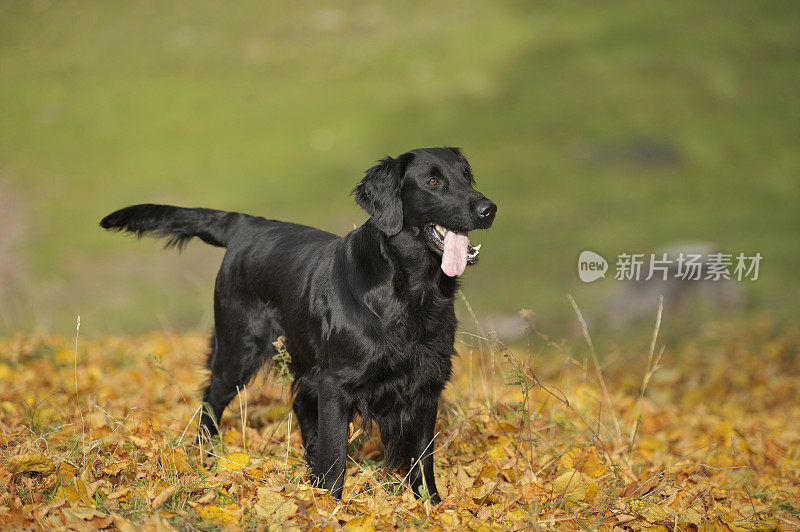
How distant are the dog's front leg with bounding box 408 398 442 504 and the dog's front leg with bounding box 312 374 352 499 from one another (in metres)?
0.41

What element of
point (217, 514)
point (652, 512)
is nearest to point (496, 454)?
point (652, 512)

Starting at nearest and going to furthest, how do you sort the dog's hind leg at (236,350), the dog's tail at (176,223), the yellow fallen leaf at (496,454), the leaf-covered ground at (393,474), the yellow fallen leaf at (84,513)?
the yellow fallen leaf at (84,513)
the leaf-covered ground at (393,474)
the yellow fallen leaf at (496,454)
the dog's hind leg at (236,350)
the dog's tail at (176,223)

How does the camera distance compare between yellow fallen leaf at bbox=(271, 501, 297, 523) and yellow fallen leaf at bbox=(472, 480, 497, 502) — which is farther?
yellow fallen leaf at bbox=(472, 480, 497, 502)

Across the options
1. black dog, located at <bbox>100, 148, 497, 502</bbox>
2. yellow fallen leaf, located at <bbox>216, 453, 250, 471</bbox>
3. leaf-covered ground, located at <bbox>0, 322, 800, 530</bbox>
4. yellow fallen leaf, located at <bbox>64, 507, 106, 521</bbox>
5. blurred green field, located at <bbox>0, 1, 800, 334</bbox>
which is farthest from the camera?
blurred green field, located at <bbox>0, 1, 800, 334</bbox>

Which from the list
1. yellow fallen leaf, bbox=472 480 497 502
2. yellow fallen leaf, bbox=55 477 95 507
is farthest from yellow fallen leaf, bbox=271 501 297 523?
yellow fallen leaf, bbox=472 480 497 502

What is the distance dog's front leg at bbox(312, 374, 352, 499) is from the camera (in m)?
3.59

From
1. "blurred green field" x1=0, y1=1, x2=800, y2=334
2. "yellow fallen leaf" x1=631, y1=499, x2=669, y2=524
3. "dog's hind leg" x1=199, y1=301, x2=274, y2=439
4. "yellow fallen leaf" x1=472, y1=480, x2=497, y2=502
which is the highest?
"blurred green field" x1=0, y1=1, x2=800, y2=334

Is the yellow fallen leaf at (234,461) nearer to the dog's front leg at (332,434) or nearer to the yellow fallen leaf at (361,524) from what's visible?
the dog's front leg at (332,434)

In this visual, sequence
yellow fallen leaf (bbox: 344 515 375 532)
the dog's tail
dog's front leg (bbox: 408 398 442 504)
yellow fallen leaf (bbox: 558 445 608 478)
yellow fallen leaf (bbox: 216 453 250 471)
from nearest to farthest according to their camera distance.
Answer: yellow fallen leaf (bbox: 344 515 375 532), yellow fallen leaf (bbox: 216 453 250 471), dog's front leg (bbox: 408 398 442 504), yellow fallen leaf (bbox: 558 445 608 478), the dog's tail

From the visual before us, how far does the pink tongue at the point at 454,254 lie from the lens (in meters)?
3.44

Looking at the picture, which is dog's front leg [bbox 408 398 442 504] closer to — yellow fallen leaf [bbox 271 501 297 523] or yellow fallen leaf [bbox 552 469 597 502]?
yellow fallen leaf [bbox 552 469 597 502]

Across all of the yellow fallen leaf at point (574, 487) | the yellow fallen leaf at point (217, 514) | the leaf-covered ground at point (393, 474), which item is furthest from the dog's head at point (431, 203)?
the yellow fallen leaf at point (217, 514)

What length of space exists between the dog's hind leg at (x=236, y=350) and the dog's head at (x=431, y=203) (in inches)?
46.9

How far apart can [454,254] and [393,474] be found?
4.36ft
